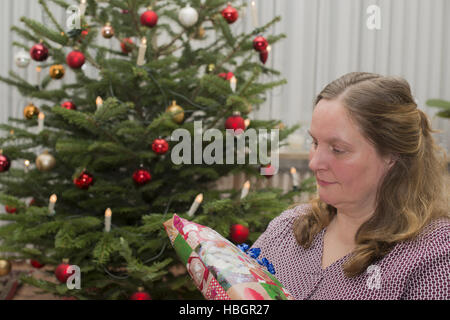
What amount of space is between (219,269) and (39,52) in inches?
68.6

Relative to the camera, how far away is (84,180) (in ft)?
6.05

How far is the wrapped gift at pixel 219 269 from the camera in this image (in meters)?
0.52

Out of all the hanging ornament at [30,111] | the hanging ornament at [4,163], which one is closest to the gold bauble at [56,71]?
the hanging ornament at [30,111]

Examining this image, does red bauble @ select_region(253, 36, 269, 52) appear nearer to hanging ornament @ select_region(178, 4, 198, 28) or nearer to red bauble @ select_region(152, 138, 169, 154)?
hanging ornament @ select_region(178, 4, 198, 28)

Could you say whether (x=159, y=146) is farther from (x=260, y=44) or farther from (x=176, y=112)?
(x=260, y=44)

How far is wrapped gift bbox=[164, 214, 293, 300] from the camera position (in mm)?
524

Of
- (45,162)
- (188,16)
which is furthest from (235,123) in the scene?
(45,162)

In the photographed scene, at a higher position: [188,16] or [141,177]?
[188,16]

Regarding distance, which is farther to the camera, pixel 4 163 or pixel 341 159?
pixel 4 163

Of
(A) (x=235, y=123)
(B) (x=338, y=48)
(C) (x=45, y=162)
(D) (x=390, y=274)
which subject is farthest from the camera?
(B) (x=338, y=48)
